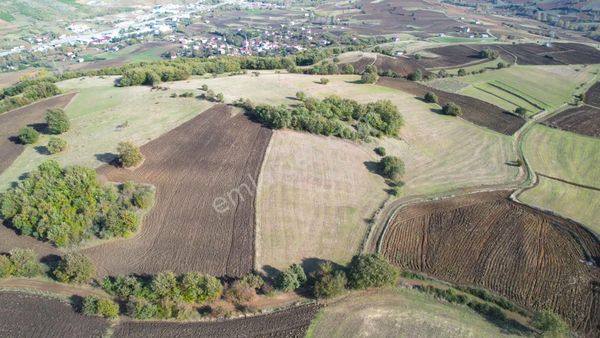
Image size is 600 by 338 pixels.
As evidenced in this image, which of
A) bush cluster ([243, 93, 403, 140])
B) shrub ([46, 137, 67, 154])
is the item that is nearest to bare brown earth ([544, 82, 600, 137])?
bush cluster ([243, 93, 403, 140])

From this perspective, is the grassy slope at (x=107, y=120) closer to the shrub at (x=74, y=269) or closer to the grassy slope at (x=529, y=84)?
the shrub at (x=74, y=269)

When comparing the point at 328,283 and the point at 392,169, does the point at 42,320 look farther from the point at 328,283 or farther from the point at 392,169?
the point at 392,169

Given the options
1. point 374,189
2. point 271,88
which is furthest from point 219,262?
point 271,88

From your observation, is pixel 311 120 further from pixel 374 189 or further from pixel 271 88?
pixel 271 88

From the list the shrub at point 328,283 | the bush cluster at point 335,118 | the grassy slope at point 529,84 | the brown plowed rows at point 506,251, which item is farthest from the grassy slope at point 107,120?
the grassy slope at point 529,84

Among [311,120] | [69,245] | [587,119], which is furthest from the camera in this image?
[587,119]

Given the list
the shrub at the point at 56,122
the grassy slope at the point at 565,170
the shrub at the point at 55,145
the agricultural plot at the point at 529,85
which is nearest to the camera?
the grassy slope at the point at 565,170
